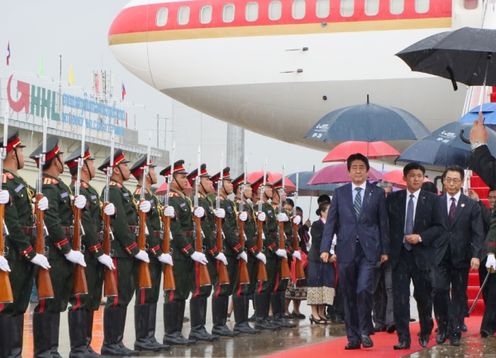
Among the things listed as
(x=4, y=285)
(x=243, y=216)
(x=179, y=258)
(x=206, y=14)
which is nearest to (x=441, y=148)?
(x=243, y=216)

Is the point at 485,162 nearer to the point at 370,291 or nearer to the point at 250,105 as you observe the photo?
the point at 370,291

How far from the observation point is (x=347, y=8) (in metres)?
17.9

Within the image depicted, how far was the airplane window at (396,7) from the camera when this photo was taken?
17703mm

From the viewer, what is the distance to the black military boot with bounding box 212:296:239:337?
12.4m

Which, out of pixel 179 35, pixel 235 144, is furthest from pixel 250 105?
Result: pixel 235 144

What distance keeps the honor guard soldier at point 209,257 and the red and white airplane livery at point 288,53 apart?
235 inches

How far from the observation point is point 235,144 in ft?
91.6

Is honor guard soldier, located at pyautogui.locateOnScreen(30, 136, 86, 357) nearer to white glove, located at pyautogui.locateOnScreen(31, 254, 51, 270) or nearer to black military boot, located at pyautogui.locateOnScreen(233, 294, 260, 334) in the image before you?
white glove, located at pyautogui.locateOnScreen(31, 254, 51, 270)

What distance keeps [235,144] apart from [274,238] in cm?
1407

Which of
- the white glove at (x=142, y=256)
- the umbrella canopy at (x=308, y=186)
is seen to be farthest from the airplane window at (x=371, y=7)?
the white glove at (x=142, y=256)

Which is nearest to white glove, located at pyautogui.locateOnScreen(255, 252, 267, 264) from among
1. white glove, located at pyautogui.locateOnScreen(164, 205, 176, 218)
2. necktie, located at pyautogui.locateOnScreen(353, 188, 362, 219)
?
white glove, located at pyautogui.locateOnScreen(164, 205, 176, 218)

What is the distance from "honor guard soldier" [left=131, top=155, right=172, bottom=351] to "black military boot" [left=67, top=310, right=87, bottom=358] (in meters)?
0.93

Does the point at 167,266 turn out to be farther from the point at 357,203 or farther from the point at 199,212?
the point at 357,203

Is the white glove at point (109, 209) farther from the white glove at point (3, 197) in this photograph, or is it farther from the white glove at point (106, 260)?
the white glove at point (3, 197)
